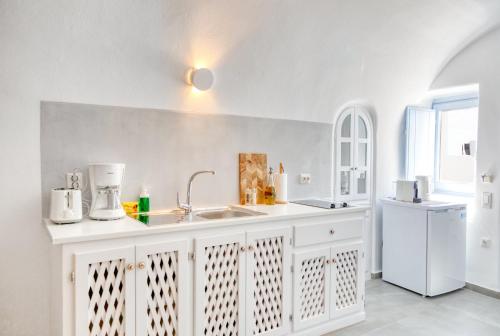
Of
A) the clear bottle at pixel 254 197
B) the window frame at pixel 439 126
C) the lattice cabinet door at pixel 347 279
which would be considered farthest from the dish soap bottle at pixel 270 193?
the window frame at pixel 439 126

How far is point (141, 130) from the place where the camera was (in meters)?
2.62

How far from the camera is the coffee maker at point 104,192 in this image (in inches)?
88.2

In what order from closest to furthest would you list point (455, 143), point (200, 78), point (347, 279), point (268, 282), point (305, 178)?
point (268, 282) → point (200, 78) → point (347, 279) → point (305, 178) → point (455, 143)

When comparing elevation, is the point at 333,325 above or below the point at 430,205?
below

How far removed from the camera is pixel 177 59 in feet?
8.56

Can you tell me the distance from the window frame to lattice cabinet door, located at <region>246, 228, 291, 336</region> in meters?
2.66

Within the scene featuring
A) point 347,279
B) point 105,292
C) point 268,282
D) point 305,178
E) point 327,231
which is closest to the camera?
point 105,292

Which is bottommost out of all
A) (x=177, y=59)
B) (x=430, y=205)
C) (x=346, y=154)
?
(x=430, y=205)

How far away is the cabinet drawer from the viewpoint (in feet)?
8.75

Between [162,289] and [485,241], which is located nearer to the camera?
[162,289]

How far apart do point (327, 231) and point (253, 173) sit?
0.79 meters

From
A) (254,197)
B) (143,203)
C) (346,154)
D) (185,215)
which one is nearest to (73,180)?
(143,203)

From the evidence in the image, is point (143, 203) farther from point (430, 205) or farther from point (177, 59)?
point (430, 205)

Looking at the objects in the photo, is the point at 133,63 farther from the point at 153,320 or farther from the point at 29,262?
the point at 153,320
